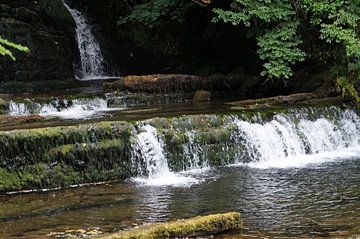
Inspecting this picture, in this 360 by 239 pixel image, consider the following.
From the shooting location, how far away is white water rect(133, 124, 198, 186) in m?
10.0

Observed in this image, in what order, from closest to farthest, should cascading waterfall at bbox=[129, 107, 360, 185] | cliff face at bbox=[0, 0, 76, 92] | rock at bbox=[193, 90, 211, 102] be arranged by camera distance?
cascading waterfall at bbox=[129, 107, 360, 185]
rock at bbox=[193, 90, 211, 102]
cliff face at bbox=[0, 0, 76, 92]

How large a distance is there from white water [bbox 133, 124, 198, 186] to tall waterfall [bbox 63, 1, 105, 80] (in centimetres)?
957

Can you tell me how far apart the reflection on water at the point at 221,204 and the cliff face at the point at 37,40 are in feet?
33.0

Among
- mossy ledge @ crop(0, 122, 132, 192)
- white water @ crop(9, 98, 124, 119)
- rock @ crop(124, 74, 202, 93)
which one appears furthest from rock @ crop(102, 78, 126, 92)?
mossy ledge @ crop(0, 122, 132, 192)

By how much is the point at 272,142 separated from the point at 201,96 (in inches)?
167

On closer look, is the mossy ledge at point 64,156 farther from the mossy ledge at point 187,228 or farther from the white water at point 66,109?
the mossy ledge at point 187,228

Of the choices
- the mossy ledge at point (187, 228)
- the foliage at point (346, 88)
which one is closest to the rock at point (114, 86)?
the foliage at point (346, 88)

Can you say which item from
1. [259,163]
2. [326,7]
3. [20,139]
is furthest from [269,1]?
[20,139]

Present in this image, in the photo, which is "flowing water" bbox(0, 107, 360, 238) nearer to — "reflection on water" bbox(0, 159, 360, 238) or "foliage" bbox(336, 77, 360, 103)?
"reflection on water" bbox(0, 159, 360, 238)

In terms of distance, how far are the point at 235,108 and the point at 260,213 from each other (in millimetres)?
6265

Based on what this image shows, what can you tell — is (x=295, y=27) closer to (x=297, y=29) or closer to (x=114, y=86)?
(x=297, y=29)

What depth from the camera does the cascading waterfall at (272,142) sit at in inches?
407

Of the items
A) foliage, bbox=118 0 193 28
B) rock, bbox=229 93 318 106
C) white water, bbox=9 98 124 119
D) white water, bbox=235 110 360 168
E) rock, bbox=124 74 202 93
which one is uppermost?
foliage, bbox=118 0 193 28

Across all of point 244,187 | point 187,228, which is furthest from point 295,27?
point 187,228
